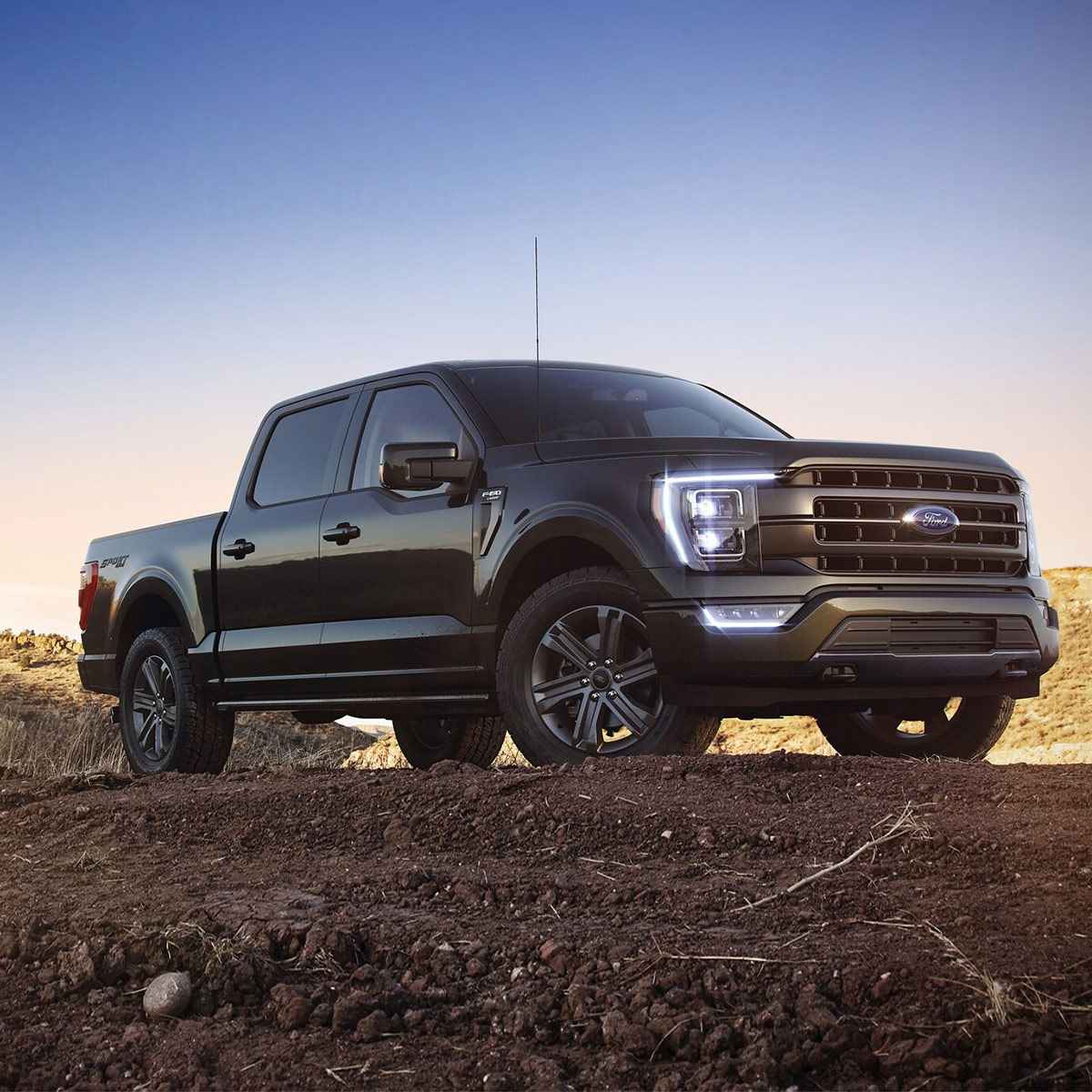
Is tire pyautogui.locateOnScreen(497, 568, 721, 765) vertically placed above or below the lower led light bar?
below

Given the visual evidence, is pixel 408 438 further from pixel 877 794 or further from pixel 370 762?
pixel 370 762

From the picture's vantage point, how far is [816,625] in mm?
5641

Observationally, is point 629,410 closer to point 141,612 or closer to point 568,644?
point 568,644

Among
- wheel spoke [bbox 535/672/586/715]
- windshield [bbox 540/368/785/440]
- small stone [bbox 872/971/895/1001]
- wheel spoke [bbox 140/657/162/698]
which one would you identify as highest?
windshield [bbox 540/368/785/440]

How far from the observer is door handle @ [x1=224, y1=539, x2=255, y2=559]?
8344 mm

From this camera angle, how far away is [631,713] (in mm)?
5984

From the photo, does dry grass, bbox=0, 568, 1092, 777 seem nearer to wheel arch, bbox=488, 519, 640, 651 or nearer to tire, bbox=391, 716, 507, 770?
tire, bbox=391, 716, 507, 770

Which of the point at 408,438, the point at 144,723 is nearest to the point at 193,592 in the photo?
the point at 144,723

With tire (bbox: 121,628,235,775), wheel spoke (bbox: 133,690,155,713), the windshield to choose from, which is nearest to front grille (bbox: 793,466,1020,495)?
the windshield

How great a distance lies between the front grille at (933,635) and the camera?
570 cm

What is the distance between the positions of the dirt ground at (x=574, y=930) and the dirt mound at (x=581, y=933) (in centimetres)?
1

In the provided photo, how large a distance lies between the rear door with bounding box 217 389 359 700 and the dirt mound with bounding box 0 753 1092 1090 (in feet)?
6.32

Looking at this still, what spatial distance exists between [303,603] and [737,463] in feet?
10.1

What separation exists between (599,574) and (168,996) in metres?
2.97
